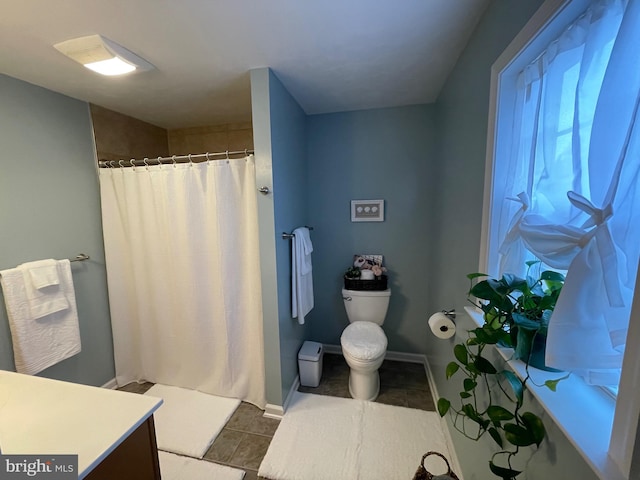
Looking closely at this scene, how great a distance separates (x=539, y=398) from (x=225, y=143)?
274 cm

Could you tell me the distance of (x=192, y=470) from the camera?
1438mm

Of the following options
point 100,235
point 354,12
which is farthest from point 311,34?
point 100,235

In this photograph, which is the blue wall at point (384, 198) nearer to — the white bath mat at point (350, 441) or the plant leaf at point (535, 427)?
the white bath mat at point (350, 441)

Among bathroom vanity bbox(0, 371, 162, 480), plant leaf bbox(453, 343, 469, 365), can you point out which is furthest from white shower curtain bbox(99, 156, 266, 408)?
plant leaf bbox(453, 343, 469, 365)

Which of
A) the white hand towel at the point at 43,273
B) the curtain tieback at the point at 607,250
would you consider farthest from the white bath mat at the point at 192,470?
the curtain tieback at the point at 607,250

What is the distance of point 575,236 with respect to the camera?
0.59 meters

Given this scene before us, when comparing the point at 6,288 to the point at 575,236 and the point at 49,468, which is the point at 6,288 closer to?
the point at 49,468

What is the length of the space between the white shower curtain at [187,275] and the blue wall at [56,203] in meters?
0.10

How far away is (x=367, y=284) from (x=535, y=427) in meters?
1.56

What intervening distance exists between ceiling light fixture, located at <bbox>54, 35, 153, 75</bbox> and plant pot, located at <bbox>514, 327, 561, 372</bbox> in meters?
2.06

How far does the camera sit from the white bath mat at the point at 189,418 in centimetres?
159

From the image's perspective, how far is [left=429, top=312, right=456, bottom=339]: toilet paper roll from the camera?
1.40 m

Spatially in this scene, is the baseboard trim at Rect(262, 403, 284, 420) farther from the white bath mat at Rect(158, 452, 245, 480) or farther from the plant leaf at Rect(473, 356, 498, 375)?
the plant leaf at Rect(473, 356, 498, 375)

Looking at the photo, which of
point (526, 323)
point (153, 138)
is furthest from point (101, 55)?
point (526, 323)
